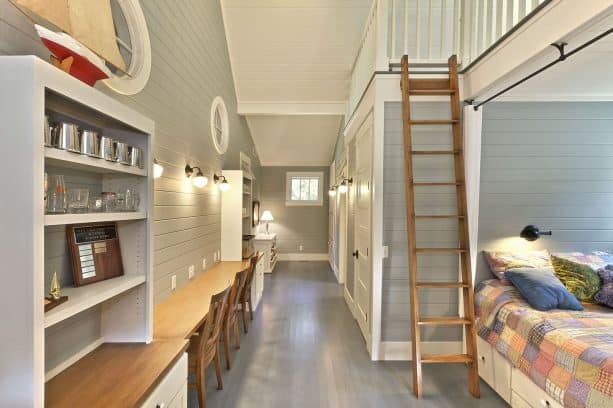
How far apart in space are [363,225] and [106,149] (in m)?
2.90

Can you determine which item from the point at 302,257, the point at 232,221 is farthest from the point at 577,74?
the point at 302,257

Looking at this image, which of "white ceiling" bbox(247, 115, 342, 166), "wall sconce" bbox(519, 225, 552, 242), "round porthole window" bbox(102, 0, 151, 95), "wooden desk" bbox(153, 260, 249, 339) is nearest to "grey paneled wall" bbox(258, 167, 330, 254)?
"white ceiling" bbox(247, 115, 342, 166)

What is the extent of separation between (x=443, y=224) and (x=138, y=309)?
271 centimetres

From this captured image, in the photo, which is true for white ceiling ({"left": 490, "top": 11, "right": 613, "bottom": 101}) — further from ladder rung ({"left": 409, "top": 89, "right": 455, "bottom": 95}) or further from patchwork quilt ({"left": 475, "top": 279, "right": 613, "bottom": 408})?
patchwork quilt ({"left": 475, "top": 279, "right": 613, "bottom": 408})

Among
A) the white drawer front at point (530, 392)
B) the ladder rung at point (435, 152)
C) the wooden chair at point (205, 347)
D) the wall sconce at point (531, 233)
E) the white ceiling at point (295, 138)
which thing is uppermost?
the white ceiling at point (295, 138)

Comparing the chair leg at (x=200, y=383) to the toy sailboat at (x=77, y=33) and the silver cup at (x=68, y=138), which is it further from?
the toy sailboat at (x=77, y=33)

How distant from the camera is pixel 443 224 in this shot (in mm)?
3158

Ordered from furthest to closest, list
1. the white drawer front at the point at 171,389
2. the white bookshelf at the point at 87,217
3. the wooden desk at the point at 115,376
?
the white drawer front at the point at 171,389 → the wooden desk at the point at 115,376 → the white bookshelf at the point at 87,217

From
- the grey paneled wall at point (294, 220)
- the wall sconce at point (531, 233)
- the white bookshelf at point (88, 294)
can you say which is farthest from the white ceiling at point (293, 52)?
the white bookshelf at point (88, 294)

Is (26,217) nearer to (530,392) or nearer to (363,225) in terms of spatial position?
(530,392)

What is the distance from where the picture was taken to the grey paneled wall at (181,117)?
2719mm

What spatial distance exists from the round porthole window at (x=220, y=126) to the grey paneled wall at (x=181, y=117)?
0.57 feet

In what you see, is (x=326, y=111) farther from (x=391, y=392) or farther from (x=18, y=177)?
(x=18, y=177)

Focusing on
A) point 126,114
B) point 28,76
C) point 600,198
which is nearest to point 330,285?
point 600,198
